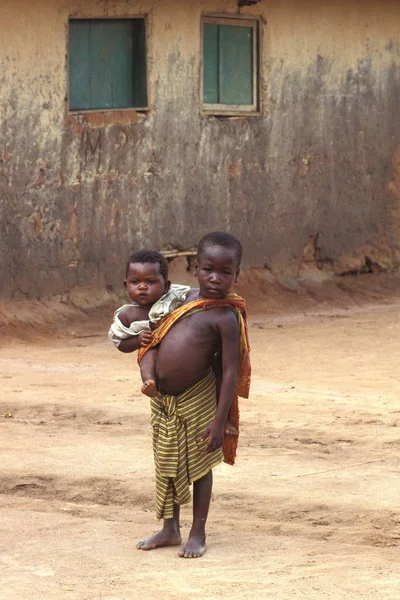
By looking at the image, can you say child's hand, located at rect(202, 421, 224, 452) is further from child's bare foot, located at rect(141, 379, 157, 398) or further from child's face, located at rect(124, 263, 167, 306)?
child's face, located at rect(124, 263, 167, 306)

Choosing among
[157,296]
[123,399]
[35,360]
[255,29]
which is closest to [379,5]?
[255,29]

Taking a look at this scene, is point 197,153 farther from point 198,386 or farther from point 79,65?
point 198,386

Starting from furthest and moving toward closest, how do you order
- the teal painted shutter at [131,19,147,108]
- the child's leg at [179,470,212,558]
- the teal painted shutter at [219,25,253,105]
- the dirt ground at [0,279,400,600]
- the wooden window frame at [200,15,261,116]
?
the teal painted shutter at [219,25,253,105]
the wooden window frame at [200,15,261,116]
the teal painted shutter at [131,19,147,108]
the child's leg at [179,470,212,558]
the dirt ground at [0,279,400,600]

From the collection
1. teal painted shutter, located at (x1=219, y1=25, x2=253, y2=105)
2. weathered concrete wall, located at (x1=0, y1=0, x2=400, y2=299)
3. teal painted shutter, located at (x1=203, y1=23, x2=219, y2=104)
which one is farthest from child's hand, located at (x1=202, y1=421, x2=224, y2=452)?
teal painted shutter, located at (x1=219, y1=25, x2=253, y2=105)

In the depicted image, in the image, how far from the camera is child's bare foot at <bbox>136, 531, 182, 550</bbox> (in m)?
4.93

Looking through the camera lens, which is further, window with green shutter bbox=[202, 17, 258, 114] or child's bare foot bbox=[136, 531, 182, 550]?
window with green shutter bbox=[202, 17, 258, 114]

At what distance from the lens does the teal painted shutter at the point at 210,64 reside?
11.5 metres

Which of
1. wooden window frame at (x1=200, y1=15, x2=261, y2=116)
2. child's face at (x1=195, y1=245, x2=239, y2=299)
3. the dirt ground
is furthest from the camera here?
wooden window frame at (x1=200, y1=15, x2=261, y2=116)

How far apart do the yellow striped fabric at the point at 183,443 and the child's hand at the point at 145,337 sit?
0.66ft

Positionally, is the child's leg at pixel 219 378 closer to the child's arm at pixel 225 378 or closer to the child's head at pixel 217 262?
the child's arm at pixel 225 378

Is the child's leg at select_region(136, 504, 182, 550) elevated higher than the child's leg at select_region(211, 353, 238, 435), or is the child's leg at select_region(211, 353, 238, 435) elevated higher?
the child's leg at select_region(211, 353, 238, 435)

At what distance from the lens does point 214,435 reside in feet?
15.7

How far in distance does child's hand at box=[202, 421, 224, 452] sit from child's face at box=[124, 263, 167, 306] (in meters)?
0.52

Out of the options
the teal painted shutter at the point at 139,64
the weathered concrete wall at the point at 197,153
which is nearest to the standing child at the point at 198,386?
the weathered concrete wall at the point at 197,153
